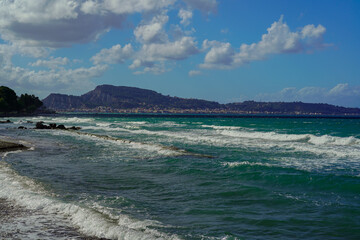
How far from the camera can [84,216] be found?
8500 millimetres

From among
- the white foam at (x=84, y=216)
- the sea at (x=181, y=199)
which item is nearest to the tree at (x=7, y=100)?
the sea at (x=181, y=199)

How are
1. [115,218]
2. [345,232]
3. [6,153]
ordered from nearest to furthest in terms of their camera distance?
1. [345,232]
2. [115,218]
3. [6,153]

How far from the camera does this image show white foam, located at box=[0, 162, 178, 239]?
7.42 metres

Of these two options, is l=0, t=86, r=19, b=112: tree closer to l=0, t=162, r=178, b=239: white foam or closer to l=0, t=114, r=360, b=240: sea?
l=0, t=114, r=360, b=240: sea

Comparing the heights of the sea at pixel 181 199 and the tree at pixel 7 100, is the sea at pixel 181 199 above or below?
below

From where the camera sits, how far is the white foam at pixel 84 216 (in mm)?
7418

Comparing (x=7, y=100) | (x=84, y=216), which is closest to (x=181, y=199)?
(x=84, y=216)

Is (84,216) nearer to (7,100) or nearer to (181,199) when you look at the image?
(181,199)

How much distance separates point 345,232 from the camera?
7801 mm

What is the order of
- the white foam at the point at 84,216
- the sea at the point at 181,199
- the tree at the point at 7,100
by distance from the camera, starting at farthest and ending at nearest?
1. the tree at the point at 7,100
2. the sea at the point at 181,199
3. the white foam at the point at 84,216

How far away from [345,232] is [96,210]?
6.45 m

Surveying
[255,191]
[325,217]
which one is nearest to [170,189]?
[255,191]

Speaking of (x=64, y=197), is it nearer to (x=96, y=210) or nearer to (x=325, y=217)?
(x=96, y=210)

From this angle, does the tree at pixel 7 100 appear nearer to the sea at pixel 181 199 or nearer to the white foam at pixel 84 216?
the sea at pixel 181 199
